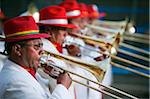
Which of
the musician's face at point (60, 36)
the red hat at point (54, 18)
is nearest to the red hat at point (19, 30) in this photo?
the musician's face at point (60, 36)

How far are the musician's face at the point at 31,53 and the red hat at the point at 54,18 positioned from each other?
163 cm

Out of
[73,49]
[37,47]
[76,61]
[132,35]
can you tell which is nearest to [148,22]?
[132,35]

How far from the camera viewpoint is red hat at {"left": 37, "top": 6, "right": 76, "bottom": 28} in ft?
18.1

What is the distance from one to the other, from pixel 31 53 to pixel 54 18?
182 centimetres

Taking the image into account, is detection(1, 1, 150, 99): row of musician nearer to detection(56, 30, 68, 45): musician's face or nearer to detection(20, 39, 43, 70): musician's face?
detection(56, 30, 68, 45): musician's face

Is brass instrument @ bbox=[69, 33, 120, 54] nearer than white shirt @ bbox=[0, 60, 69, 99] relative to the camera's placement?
No

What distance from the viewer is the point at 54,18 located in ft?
18.4

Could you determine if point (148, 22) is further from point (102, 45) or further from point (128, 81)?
point (102, 45)

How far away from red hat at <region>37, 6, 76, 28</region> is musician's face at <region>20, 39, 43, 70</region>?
5.33 ft

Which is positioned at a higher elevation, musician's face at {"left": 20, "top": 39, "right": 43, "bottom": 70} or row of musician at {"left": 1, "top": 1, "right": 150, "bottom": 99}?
musician's face at {"left": 20, "top": 39, "right": 43, "bottom": 70}

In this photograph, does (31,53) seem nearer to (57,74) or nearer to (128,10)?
(57,74)

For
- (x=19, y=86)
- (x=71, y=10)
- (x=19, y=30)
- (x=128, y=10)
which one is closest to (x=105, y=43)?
(x=71, y=10)

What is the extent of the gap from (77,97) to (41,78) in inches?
31.1

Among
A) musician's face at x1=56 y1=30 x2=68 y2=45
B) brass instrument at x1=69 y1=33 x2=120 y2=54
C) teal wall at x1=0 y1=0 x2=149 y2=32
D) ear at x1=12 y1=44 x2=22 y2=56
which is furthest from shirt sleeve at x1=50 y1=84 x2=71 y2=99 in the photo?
teal wall at x1=0 y1=0 x2=149 y2=32
